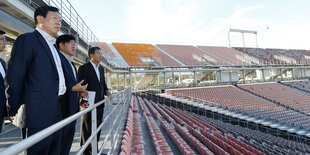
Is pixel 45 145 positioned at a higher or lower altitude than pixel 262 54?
lower

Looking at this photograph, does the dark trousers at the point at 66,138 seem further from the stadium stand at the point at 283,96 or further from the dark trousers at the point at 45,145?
the stadium stand at the point at 283,96

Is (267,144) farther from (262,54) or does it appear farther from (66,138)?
(262,54)

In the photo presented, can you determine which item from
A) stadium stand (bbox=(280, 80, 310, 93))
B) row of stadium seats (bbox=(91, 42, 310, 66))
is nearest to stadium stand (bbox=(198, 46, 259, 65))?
row of stadium seats (bbox=(91, 42, 310, 66))

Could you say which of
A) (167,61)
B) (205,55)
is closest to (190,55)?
(205,55)

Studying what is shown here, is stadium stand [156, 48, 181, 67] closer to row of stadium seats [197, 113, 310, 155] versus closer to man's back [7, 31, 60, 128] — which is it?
row of stadium seats [197, 113, 310, 155]

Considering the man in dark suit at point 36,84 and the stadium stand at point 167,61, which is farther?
the stadium stand at point 167,61

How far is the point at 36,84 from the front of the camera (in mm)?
966

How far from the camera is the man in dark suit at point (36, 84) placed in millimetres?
899

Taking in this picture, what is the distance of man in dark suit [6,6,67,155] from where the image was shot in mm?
899

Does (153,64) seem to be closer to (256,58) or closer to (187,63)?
(187,63)

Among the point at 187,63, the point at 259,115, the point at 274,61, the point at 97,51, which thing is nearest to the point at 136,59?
the point at 187,63

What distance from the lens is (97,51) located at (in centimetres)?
225

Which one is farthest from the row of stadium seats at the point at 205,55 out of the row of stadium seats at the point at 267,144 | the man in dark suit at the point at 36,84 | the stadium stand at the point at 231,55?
the man in dark suit at the point at 36,84

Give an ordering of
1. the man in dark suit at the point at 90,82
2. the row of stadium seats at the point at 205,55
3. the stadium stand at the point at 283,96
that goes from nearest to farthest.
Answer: the man in dark suit at the point at 90,82
the stadium stand at the point at 283,96
the row of stadium seats at the point at 205,55
